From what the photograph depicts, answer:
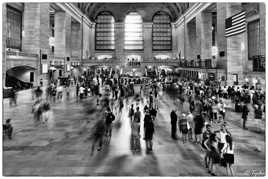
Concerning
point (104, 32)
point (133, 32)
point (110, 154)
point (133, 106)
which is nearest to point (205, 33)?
point (133, 32)

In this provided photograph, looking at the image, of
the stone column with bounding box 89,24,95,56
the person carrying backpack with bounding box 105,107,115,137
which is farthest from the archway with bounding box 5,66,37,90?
the stone column with bounding box 89,24,95,56

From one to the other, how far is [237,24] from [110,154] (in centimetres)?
1421

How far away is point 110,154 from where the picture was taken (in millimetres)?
6684

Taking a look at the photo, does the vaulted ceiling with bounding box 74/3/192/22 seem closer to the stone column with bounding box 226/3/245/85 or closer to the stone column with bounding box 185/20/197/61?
the stone column with bounding box 185/20/197/61

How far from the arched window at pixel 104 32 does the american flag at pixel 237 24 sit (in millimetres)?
32990

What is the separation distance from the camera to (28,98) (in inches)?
672

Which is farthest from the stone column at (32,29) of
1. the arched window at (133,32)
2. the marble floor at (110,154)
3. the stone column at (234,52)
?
the arched window at (133,32)

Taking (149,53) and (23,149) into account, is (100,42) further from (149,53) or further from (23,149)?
(23,149)

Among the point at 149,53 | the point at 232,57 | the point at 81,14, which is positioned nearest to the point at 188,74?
the point at 232,57

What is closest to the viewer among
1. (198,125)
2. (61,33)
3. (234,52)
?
(198,125)

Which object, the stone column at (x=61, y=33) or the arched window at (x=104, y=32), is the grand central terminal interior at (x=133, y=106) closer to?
the stone column at (x=61, y=33)

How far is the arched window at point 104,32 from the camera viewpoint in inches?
1890

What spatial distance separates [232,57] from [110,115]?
18268 mm

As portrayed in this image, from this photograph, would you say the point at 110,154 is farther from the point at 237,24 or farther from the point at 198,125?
the point at 237,24
